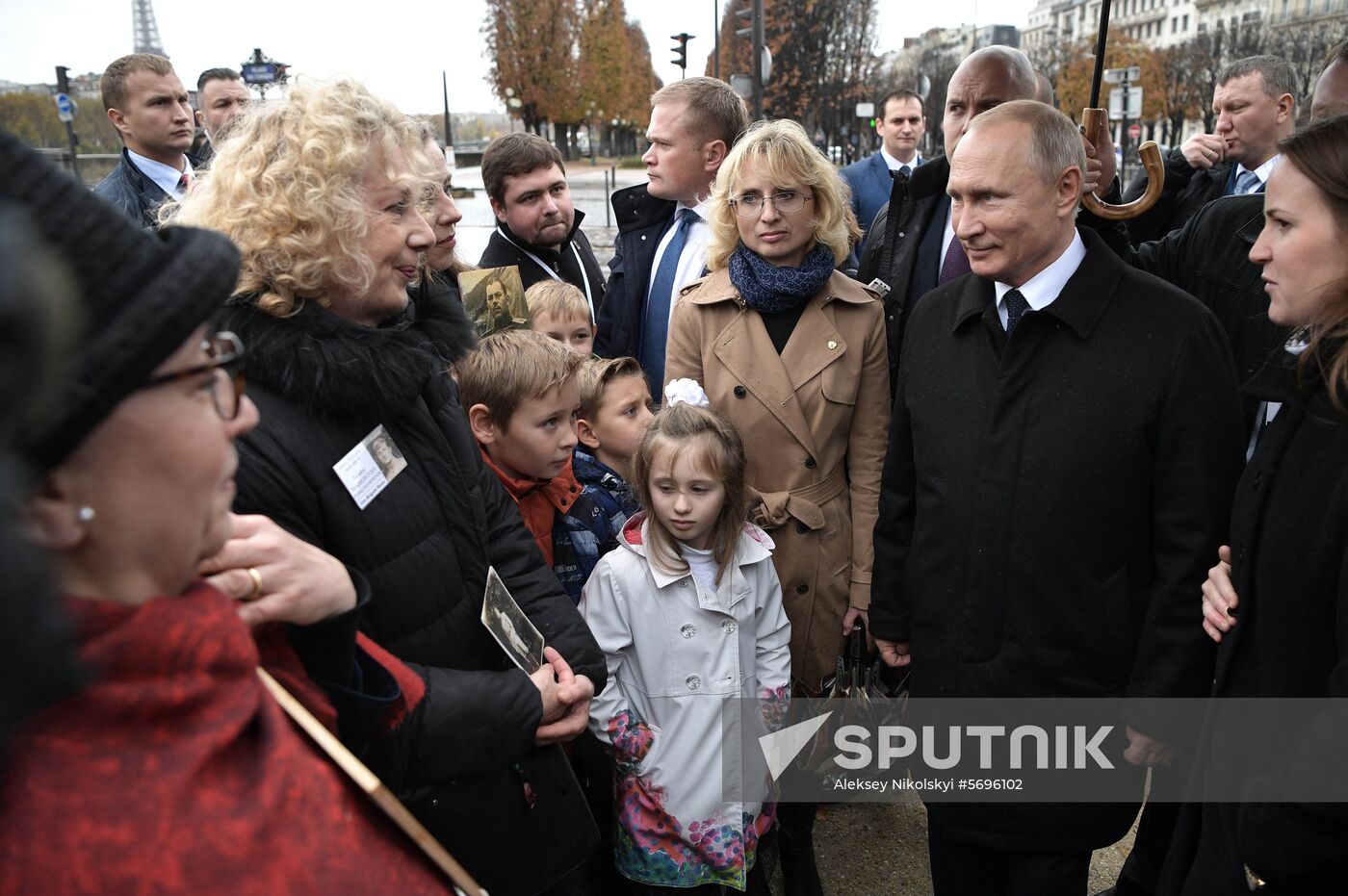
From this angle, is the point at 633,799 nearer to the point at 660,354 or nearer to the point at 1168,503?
the point at 1168,503

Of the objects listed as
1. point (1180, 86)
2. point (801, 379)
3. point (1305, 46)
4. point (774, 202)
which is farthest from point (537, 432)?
point (1180, 86)

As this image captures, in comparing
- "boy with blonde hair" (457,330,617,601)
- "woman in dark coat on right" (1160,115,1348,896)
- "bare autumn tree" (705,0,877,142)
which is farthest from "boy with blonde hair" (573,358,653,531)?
"bare autumn tree" (705,0,877,142)

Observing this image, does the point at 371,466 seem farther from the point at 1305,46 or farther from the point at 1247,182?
the point at 1305,46

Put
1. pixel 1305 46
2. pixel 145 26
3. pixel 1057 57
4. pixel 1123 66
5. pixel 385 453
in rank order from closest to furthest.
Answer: pixel 385 453 → pixel 1305 46 → pixel 1123 66 → pixel 1057 57 → pixel 145 26

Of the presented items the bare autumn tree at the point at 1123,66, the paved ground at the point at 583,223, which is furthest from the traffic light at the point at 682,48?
the bare autumn tree at the point at 1123,66

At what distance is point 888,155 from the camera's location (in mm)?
8258

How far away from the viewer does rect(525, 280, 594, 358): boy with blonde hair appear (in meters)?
3.75

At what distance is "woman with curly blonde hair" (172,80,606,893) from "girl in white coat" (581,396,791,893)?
55cm

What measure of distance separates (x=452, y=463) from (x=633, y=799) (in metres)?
1.25

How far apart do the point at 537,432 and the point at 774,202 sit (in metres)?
1.12

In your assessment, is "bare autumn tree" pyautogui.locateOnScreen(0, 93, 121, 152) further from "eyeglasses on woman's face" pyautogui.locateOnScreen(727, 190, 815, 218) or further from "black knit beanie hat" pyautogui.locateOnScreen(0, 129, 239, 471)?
"black knit beanie hat" pyautogui.locateOnScreen(0, 129, 239, 471)

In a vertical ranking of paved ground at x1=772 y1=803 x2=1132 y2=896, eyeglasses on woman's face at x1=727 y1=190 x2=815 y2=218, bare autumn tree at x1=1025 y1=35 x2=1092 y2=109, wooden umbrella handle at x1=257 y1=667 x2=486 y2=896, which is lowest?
paved ground at x1=772 y1=803 x2=1132 y2=896

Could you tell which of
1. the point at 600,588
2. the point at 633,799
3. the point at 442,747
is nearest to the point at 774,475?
the point at 600,588

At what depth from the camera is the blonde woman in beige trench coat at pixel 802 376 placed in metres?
3.10
